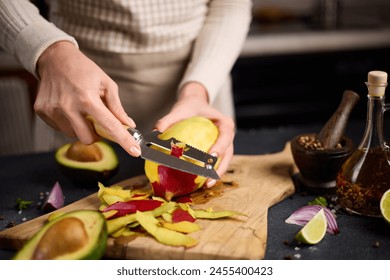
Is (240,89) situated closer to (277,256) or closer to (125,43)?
(125,43)

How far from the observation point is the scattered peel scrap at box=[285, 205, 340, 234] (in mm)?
1103

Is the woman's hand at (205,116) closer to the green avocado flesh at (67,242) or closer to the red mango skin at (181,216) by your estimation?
the red mango skin at (181,216)

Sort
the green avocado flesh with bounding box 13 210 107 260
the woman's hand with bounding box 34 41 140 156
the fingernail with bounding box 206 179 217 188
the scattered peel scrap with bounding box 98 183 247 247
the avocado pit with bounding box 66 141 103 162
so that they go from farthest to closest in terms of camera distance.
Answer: the avocado pit with bounding box 66 141 103 162 < the fingernail with bounding box 206 179 217 188 < the woman's hand with bounding box 34 41 140 156 < the scattered peel scrap with bounding box 98 183 247 247 < the green avocado flesh with bounding box 13 210 107 260

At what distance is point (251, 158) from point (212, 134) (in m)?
0.24

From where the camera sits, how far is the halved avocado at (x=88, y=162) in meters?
1.34

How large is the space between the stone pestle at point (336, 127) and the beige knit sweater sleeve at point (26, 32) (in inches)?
26.3

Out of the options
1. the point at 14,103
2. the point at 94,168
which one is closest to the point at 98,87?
the point at 94,168

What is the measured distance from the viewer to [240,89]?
2.83 meters

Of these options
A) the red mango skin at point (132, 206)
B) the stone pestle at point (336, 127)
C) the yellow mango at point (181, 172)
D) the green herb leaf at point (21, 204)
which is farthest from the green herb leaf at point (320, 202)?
the green herb leaf at point (21, 204)

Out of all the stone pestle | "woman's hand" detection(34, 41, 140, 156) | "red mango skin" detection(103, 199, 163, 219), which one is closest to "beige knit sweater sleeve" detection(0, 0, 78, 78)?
"woman's hand" detection(34, 41, 140, 156)

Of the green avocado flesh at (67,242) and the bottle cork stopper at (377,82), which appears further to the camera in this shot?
the bottle cork stopper at (377,82)

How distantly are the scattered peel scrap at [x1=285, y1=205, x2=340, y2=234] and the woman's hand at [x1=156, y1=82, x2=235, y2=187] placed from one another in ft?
0.71

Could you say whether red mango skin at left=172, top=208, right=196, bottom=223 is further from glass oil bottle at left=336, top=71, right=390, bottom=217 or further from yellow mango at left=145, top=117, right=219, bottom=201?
glass oil bottle at left=336, top=71, right=390, bottom=217

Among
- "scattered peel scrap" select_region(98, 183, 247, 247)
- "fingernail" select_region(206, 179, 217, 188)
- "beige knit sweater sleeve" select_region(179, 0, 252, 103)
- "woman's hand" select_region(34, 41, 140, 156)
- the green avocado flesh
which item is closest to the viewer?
the green avocado flesh
